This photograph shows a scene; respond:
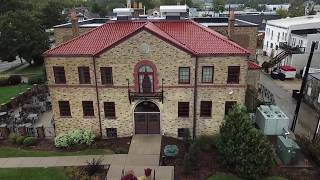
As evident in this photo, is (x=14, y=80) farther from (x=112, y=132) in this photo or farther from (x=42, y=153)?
(x=112, y=132)

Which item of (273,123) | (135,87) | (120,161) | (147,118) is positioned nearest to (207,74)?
(135,87)

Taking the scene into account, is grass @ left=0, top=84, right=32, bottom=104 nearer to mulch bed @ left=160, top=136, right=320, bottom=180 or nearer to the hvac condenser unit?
mulch bed @ left=160, top=136, right=320, bottom=180

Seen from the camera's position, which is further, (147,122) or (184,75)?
(147,122)

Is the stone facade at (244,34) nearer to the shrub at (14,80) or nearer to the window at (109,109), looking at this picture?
the window at (109,109)

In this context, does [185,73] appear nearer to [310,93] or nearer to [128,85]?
[128,85]

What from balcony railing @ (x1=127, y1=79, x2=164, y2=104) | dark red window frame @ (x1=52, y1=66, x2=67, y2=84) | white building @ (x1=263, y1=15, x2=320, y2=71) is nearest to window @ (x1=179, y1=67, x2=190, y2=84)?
balcony railing @ (x1=127, y1=79, x2=164, y2=104)

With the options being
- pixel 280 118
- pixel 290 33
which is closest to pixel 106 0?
pixel 290 33
